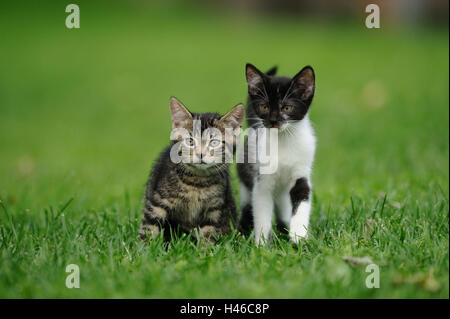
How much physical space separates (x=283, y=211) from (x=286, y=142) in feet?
2.42

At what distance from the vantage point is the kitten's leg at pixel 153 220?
3.55 meters

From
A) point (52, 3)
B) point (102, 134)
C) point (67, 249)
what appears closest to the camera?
point (67, 249)

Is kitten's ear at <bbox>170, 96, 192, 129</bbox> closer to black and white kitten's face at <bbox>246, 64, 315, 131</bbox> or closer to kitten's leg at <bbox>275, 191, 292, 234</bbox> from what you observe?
black and white kitten's face at <bbox>246, 64, 315, 131</bbox>

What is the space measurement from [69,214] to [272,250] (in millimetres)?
1709

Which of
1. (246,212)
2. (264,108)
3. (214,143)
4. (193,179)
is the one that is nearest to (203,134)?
(214,143)

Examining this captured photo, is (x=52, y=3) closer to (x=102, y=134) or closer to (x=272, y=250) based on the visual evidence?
(x=102, y=134)

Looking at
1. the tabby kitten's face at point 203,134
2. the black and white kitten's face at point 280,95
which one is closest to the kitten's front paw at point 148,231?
the tabby kitten's face at point 203,134

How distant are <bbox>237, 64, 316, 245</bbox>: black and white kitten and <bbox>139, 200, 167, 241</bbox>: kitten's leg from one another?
2.25ft

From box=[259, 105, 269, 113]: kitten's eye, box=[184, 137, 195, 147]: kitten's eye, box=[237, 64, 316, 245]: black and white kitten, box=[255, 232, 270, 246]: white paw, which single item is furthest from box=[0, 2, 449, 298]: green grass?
box=[259, 105, 269, 113]: kitten's eye

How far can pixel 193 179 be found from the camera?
3.61m

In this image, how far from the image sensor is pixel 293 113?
12.3 ft

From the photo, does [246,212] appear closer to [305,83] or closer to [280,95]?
[280,95]

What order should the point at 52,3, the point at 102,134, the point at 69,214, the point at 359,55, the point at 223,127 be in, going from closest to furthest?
the point at 223,127 → the point at 69,214 → the point at 102,134 → the point at 359,55 → the point at 52,3
